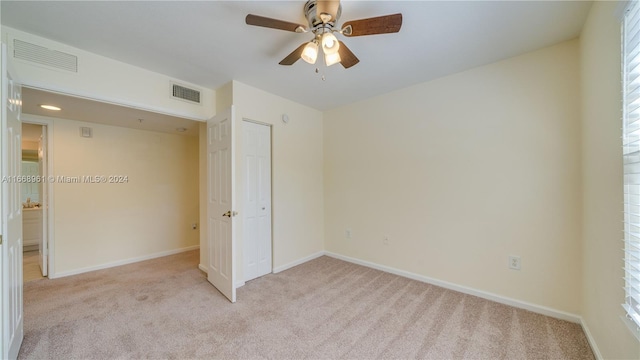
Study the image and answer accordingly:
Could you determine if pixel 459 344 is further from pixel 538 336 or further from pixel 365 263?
pixel 365 263

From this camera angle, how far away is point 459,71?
2.58 metres

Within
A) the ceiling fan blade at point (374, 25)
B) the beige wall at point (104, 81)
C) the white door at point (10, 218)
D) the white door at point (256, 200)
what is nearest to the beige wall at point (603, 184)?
the ceiling fan blade at point (374, 25)

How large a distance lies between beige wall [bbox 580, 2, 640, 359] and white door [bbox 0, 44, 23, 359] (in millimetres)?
3503

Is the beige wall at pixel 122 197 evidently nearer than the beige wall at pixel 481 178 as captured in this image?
No

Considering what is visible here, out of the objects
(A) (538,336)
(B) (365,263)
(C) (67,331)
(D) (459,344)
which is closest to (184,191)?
(C) (67,331)

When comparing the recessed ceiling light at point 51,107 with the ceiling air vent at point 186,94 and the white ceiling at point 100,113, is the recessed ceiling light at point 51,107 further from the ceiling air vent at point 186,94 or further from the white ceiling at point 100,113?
the ceiling air vent at point 186,94

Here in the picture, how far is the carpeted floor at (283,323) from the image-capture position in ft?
5.65

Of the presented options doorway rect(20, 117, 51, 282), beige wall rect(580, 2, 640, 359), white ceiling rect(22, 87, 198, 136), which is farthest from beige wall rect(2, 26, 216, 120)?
beige wall rect(580, 2, 640, 359)

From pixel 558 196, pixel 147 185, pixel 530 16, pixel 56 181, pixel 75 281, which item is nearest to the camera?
pixel 530 16

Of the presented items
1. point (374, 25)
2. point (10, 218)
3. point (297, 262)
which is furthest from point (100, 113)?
point (374, 25)

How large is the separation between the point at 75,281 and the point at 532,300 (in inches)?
204

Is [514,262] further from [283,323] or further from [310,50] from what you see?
[310,50]

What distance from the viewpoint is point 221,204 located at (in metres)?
2.67

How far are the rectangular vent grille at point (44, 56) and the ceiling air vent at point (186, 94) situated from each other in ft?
2.66
